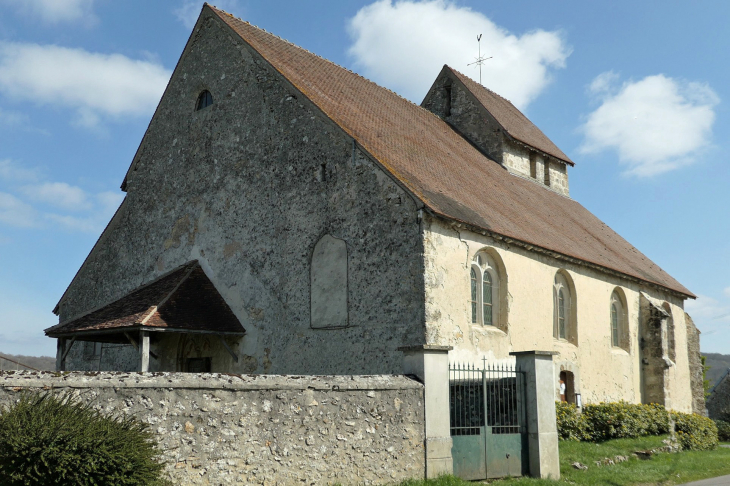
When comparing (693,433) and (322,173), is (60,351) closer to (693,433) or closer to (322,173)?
(322,173)

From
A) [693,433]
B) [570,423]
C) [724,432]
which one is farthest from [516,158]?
[724,432]

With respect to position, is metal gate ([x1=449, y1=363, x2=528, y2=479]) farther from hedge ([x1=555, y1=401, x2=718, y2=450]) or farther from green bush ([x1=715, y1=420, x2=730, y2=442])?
green bush ([x1=715, y1=420, x2=730, y2=442])

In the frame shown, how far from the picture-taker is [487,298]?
15930mm

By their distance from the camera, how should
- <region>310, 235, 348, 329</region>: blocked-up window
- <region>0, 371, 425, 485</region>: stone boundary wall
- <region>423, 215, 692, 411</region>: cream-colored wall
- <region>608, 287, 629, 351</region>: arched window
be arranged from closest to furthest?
<region>0, 371, 425, 485</region>: stone boundary wall → <region>423, 215, 692, 411</region>: cream-colored wall → <region>310, 235, 348, 329</region>: blocked-up window → <region>608, 287, 629, 351</region>: arched window

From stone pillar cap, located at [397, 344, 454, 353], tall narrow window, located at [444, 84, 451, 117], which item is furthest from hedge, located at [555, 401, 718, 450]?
tall narrow window, located at [444, 84, 451, 117]

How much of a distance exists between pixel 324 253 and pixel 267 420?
649 centimetres

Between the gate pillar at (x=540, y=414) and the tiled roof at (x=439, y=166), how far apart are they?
10.9ft

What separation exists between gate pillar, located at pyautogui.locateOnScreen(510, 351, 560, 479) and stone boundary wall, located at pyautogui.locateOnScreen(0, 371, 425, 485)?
2486 mm

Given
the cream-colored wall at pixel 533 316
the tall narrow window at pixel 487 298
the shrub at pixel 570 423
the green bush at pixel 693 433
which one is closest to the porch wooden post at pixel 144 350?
the cream-colored wall at pixel 533 316

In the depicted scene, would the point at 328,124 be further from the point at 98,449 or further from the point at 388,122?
the point at 98,449

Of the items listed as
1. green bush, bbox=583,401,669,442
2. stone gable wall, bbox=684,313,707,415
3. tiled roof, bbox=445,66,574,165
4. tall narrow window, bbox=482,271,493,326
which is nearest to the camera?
tall narrow window, bbox=482,271,493,326

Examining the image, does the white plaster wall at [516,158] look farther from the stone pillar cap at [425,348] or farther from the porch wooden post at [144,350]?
the stone pillar cap at [425,348]

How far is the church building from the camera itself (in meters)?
14.3

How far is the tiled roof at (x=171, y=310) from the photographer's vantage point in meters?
15.0
